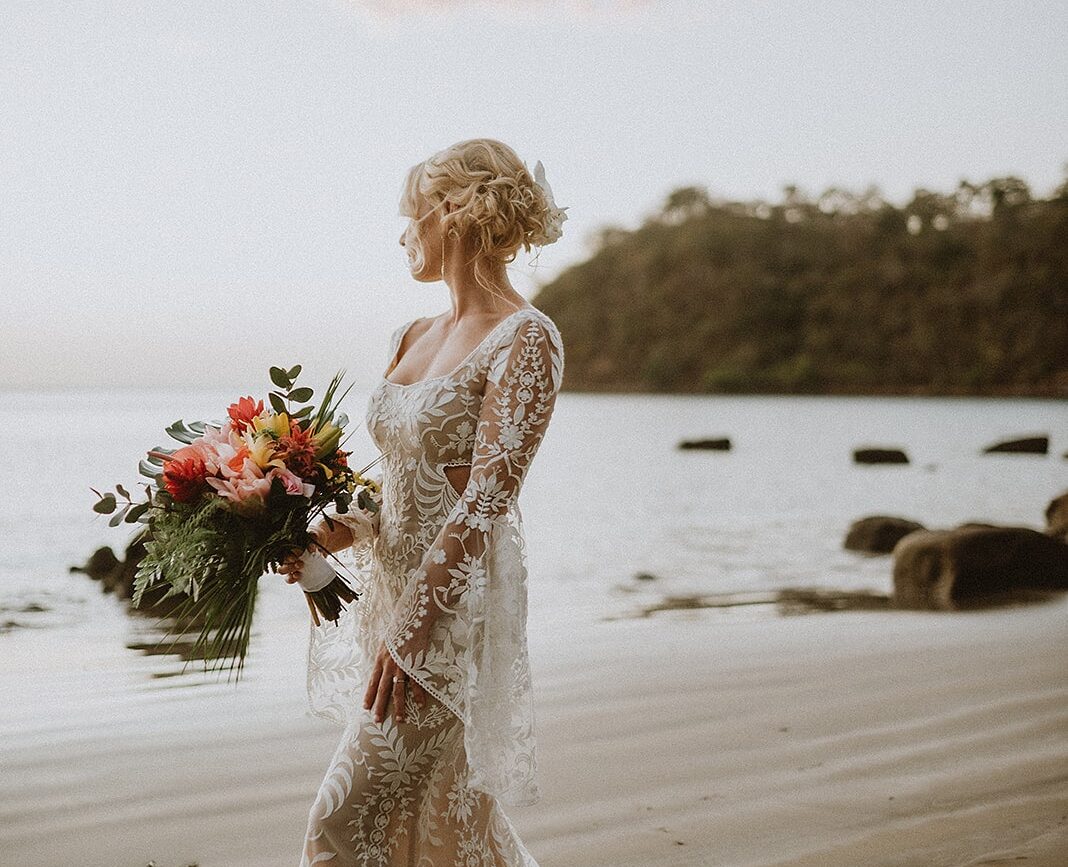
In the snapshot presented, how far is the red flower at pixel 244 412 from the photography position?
8.63 feet

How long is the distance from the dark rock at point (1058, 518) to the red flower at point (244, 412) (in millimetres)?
13084

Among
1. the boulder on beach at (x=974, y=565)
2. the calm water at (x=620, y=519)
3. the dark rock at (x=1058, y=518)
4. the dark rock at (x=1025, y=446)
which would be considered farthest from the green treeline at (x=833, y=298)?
the boulder on beach at (x=974, y=565)

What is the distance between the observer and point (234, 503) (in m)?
2.45

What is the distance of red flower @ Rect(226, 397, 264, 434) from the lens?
2629mm

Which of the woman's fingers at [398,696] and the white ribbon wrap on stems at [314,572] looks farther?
the white ribbon wrap on stems at [314,572]

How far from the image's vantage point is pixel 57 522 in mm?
21078

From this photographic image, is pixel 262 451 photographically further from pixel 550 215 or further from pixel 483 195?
pixel 550 215

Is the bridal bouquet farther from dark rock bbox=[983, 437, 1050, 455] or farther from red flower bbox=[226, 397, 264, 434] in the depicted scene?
dark rock bbox=[983, 437, 1050, 455]

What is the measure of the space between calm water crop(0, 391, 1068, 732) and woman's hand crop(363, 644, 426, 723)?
4256 millimetres

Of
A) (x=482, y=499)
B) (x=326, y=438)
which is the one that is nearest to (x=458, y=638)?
(x=482, y=499)

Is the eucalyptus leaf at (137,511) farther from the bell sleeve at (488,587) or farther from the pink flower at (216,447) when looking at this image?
the bell sleeve at (488,587)

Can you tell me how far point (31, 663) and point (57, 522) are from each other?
13956 millimetres

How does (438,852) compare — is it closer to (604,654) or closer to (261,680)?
(261,680)

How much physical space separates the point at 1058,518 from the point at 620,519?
890cm
